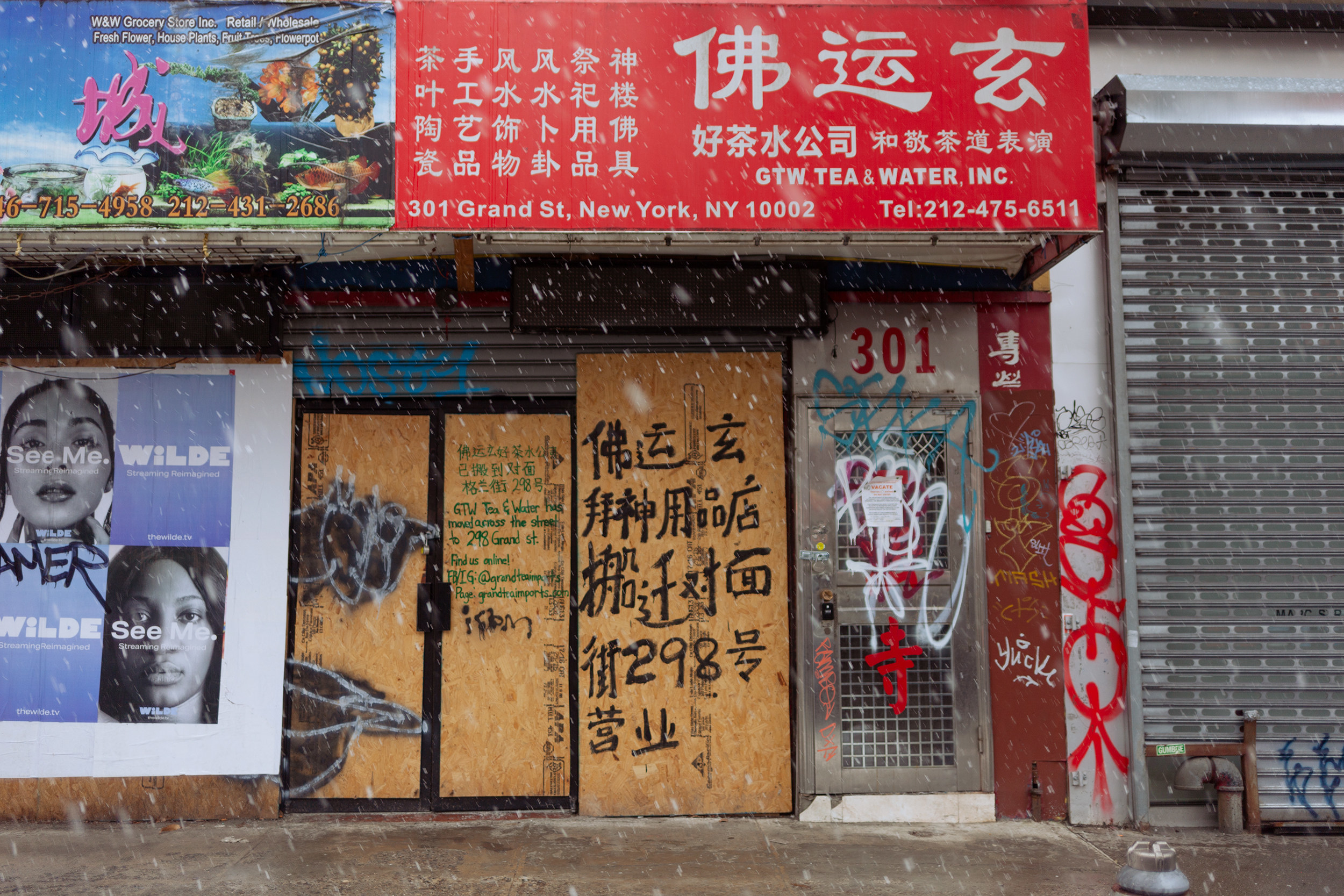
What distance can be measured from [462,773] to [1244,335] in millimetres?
6422

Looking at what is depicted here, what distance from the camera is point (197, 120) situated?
5.44m

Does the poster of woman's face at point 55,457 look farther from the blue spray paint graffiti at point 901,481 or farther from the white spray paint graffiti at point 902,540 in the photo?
the white spray paint graffiti at point 902,540

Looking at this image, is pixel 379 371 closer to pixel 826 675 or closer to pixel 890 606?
pixel 826 675

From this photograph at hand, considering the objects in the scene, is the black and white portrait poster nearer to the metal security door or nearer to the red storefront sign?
the red storefront sign

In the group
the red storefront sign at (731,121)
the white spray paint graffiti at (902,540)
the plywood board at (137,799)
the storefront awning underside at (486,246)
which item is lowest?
the plywood board at (137,799)

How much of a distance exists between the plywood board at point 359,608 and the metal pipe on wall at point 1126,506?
194 inches

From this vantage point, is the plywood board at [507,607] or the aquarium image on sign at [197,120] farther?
the plywood board at [507,607]

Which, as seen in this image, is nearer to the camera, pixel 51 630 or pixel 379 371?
pixel 51 630

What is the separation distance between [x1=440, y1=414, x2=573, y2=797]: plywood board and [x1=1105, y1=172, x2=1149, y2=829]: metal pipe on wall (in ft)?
12.9

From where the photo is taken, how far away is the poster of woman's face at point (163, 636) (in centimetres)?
636

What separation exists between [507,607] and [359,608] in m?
1.05

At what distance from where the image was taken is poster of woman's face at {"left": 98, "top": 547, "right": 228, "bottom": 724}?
20.9 ft

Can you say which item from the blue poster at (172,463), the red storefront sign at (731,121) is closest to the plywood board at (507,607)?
the blue poster at (172,463)

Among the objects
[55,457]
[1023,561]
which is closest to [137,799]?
[55,457]
